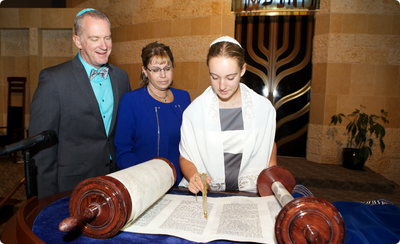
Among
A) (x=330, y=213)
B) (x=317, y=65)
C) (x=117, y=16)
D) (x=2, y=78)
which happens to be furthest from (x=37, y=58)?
(x=330, y=213)

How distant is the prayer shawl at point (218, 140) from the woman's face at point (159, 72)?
373 mm

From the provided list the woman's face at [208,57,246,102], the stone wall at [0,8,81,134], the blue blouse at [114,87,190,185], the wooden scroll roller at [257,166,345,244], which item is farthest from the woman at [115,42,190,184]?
the stone wall at [0,8,81,134]

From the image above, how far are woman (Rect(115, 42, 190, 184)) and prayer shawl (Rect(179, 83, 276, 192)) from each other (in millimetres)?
308

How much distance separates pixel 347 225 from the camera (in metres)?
1.19

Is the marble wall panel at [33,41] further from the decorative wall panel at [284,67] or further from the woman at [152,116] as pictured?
the woman at [152,116]

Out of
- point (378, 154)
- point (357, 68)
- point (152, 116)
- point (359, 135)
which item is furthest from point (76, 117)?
point (378, 154)

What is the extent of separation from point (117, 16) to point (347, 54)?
17.3 feet

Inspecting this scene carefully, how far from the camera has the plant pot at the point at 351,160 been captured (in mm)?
4867

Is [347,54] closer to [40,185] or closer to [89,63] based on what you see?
[89,63]

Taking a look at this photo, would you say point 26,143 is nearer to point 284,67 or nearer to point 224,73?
point 224,73

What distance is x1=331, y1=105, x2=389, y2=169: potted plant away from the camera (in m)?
4.68

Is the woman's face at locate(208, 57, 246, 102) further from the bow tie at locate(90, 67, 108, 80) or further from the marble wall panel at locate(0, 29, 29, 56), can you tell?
the marble wall panel at locate(0, 29, 29, 56)

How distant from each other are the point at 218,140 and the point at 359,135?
164 inches

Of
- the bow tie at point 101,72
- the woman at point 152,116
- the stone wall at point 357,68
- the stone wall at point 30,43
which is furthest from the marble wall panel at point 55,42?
the stone wall at point 357,68
